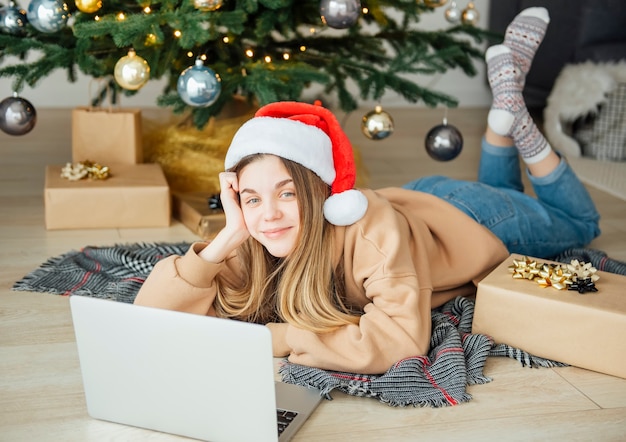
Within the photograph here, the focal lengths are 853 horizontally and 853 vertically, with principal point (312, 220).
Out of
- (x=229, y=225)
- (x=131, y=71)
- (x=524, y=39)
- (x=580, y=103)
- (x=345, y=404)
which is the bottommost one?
(x=345, y=404)

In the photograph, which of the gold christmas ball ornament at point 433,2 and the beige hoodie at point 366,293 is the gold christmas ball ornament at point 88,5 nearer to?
the beige hoodie at point 366,293

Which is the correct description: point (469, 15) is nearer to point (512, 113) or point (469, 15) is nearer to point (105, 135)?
point (512, 113)

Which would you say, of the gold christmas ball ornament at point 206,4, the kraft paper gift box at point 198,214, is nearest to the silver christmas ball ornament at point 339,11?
the gold christmas ball ornament at point 206,4

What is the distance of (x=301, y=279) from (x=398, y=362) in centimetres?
22

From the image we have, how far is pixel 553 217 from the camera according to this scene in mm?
2025

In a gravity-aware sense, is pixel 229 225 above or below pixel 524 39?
below

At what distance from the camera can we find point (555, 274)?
1553mm

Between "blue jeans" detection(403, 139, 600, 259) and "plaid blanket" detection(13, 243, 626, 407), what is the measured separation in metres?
0.07

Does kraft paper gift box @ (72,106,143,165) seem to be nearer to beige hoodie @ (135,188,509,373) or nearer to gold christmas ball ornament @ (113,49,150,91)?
gold christmas ball ornament @ (113,49,150,91)

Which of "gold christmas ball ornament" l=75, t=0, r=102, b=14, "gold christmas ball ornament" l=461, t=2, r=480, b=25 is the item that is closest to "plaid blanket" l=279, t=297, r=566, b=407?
"gold christmas ball ornament" l=75, t=0, r=102, b=14

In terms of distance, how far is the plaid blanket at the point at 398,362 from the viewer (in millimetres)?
1377

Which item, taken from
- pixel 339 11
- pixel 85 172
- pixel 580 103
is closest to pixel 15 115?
pixel 85 172

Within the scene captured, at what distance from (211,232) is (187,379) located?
3.37 ft

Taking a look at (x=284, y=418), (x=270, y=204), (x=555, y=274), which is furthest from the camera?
(x=555, y=274)
